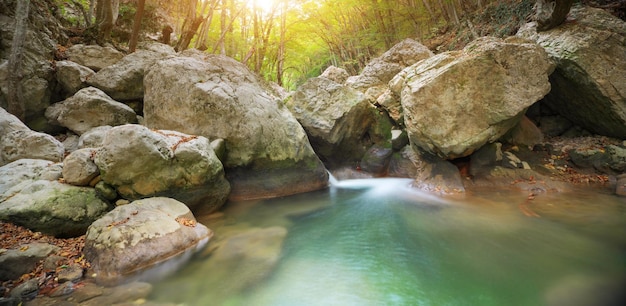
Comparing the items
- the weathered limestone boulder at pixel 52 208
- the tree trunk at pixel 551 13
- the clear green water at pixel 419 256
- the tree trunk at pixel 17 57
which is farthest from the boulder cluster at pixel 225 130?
the clear green water at pixel 419 256

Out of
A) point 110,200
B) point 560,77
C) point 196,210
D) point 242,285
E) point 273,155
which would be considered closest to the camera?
point 242,285

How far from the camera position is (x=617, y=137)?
7.45 m

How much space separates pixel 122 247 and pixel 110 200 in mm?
1695

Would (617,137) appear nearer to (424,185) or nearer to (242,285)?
(424,185)

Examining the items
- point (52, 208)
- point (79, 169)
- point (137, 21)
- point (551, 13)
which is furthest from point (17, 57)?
point (551, 13)

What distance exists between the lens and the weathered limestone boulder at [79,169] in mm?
5059

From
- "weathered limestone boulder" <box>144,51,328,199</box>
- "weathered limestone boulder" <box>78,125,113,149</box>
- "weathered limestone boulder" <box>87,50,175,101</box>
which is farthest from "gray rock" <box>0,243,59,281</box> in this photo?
"weathered limestone boulder" <box>87,50,175,101</box>

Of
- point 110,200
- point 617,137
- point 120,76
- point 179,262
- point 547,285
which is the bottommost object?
point 547,285

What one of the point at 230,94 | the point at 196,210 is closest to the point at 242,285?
the point at 196,210

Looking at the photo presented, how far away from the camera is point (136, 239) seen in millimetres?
4336

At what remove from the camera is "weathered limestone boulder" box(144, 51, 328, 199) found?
764cm

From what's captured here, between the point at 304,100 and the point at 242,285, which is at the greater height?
the point at 304,100

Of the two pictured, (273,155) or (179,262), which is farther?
(273,155)

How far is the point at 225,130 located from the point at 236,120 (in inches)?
17.3
